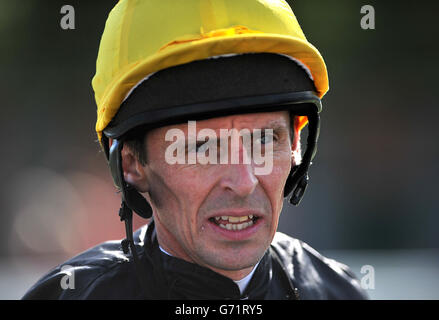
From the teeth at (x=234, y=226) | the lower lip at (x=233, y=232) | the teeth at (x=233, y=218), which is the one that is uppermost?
the teeth at (x=233, y=218)

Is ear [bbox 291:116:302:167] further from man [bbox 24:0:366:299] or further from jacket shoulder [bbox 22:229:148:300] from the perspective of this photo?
jacket shoulder [bbox 22:229:148:300]

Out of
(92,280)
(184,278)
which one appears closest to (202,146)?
(184,278)

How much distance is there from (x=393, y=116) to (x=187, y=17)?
20.5 ft

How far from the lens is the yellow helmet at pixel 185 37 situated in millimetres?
1847

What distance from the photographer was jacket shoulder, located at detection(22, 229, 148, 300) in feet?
7.22

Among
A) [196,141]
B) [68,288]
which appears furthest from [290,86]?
[68,288]

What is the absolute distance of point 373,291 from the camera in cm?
576

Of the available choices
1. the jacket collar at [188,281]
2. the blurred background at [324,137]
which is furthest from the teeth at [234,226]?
the blurred background at [324,137]

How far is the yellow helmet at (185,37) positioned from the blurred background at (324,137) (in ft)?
16.6

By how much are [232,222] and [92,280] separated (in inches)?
27.5

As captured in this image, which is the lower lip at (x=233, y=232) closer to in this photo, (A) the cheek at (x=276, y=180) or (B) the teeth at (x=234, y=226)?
(B) the teeth at (x=234, y=226)

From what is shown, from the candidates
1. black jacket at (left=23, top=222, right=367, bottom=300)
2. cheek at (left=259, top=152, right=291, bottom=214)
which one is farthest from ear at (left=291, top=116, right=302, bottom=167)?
black jacket at (left=23, top=222, right=367, bottom=300)

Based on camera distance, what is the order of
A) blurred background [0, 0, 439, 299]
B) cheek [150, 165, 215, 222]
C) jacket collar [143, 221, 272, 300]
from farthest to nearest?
blurred background [0, 0, 439, 299], jacket collar [143, 221, 272, 300], cheek [150, 165, 215, 222]

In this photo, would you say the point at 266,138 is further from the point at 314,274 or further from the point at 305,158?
the point at 314,274
